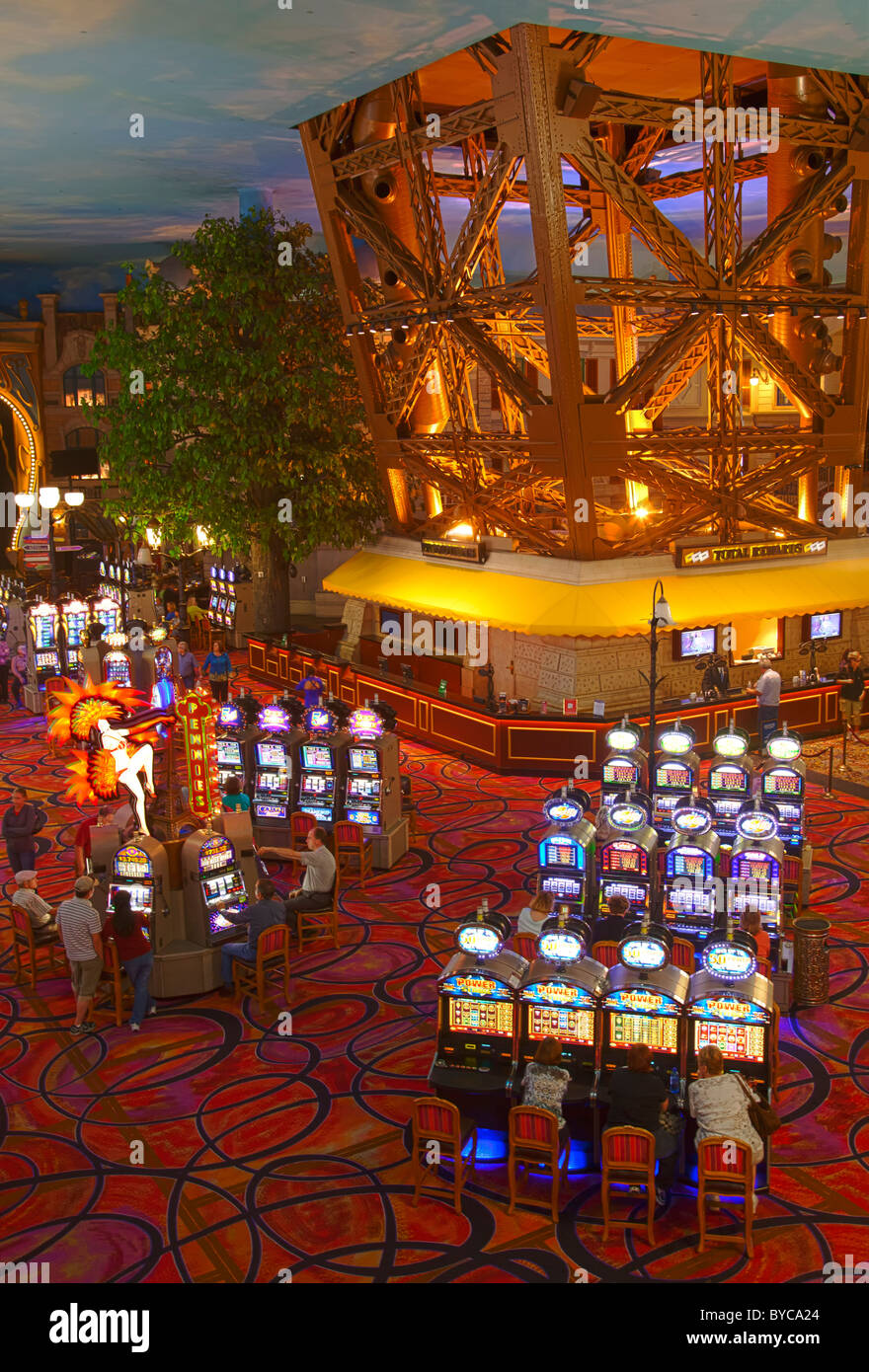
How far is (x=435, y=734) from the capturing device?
70.9 ft

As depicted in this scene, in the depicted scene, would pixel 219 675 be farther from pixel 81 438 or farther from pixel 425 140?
pixel 81 438

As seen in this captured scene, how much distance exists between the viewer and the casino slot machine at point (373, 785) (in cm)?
1580

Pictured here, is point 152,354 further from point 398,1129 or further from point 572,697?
point 398,1129

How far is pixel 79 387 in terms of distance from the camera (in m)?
45.8

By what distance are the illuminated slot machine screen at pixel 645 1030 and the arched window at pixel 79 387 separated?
41.2 meters

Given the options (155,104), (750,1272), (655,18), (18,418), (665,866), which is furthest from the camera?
(18,418)

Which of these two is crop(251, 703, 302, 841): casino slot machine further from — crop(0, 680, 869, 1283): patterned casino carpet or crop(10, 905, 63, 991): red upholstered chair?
crop(10, 905, 63, 991): red upholstered chair

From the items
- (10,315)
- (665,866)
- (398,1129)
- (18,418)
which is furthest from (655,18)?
(10,315)

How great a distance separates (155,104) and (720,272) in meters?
9.72

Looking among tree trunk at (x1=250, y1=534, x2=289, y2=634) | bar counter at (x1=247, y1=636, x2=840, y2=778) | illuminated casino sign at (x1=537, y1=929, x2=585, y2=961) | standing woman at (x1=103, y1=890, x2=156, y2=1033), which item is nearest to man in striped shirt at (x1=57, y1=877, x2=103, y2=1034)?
standing woman at (x1=103, y1=890, x2=156, y2=1033)

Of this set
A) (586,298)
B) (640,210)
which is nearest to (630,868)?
(586,298)

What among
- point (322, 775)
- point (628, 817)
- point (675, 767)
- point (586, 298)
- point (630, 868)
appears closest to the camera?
point (630, 868)

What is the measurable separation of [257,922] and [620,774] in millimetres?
5910

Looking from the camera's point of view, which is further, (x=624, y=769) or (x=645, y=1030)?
(x=624, y=769)
